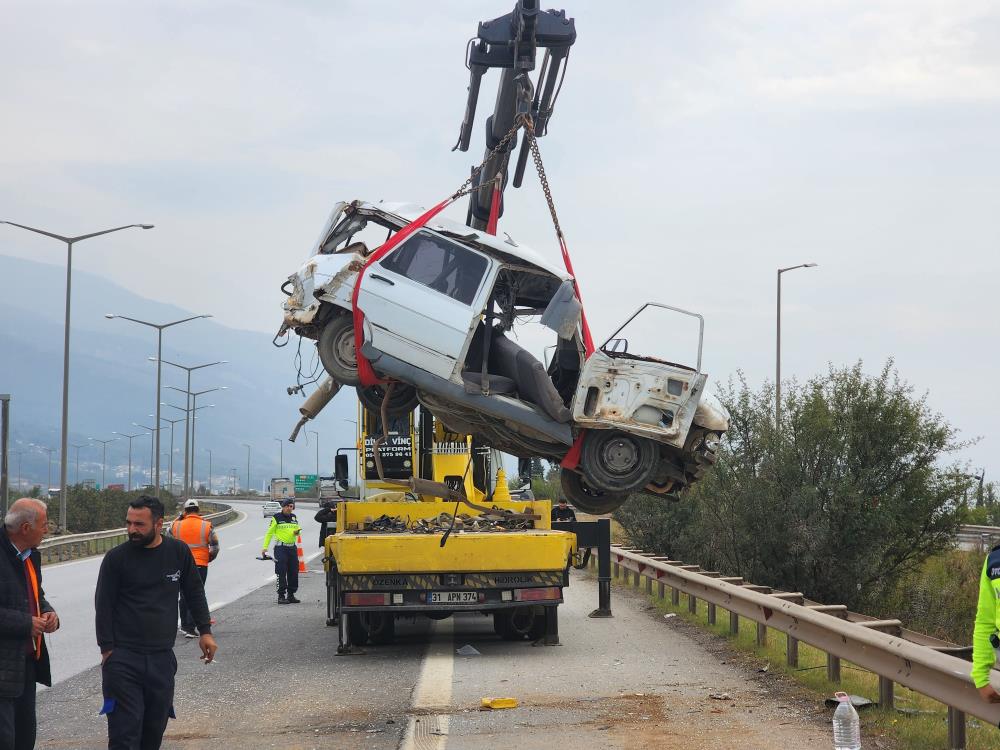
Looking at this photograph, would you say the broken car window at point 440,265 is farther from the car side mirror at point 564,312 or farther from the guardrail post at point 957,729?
the guardrail post at point 957,729

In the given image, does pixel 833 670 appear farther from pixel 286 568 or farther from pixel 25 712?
pixel 286 568

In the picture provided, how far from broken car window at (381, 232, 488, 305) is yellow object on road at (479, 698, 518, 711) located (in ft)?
10.6

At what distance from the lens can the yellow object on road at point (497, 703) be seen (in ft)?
29.9

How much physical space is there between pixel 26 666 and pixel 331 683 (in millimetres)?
4766

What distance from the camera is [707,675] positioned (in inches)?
411

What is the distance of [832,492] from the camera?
17562mm

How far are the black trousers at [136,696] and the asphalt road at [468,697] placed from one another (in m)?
1.43

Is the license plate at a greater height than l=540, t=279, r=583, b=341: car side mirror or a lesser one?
lesser

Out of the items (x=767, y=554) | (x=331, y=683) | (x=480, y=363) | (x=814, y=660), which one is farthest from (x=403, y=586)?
(x=767, y=554)

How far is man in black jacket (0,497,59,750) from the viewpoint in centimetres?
574

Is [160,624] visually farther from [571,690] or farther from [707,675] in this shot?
[707,675]

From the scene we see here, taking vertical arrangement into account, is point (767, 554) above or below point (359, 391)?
below

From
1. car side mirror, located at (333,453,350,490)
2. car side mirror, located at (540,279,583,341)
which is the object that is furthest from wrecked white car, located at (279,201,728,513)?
car side mirror, located at (333,453,350,490)

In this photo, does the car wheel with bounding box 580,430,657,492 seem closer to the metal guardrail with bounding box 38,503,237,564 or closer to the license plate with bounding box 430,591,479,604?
the license plate with bounding box 430,591,479,604
